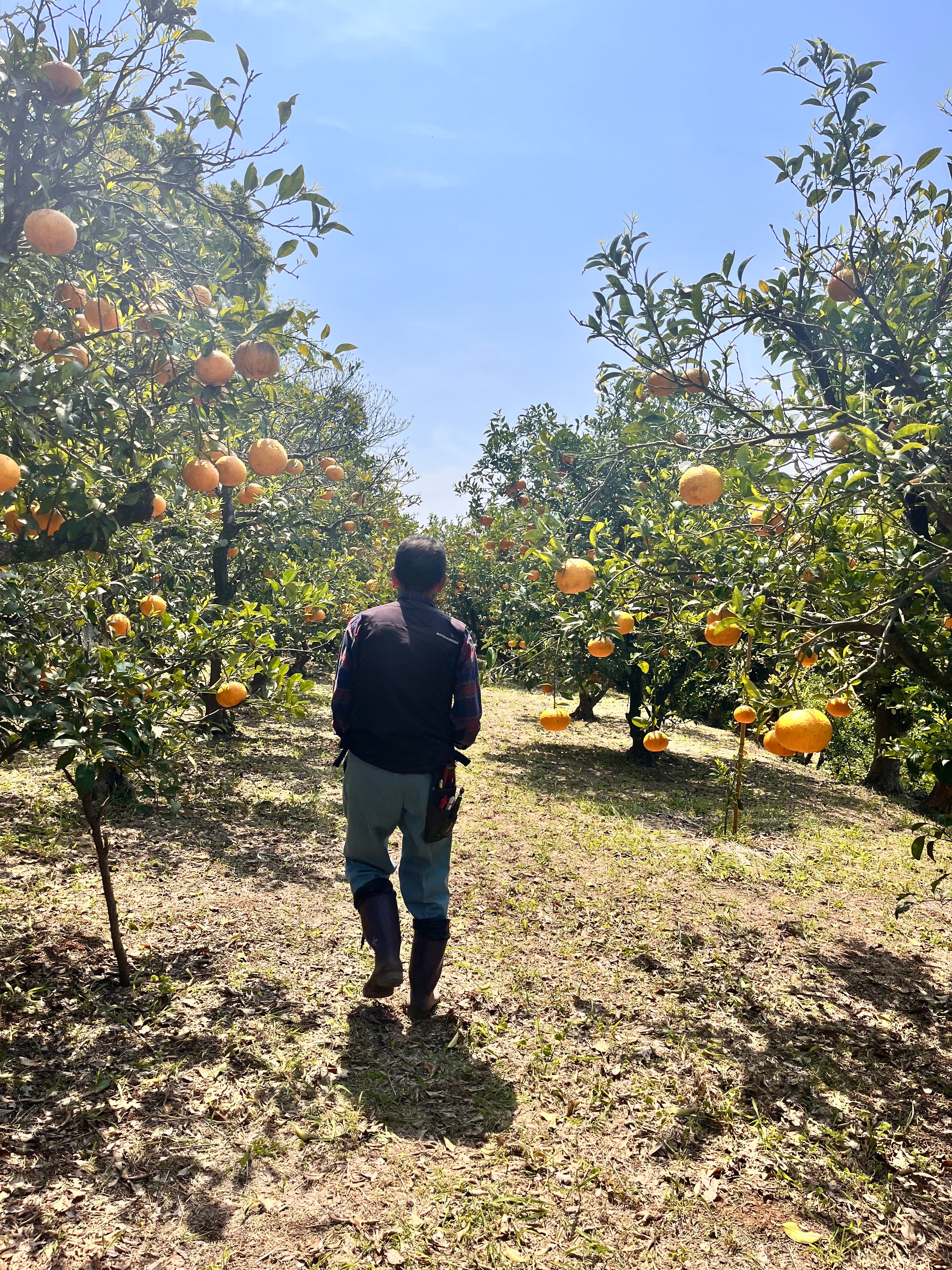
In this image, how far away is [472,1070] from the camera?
2658mm

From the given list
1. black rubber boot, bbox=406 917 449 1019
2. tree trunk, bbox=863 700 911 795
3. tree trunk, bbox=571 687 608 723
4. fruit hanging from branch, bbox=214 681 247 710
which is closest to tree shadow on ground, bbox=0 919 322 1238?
black rubber boot, bbox=406 917 449 1019

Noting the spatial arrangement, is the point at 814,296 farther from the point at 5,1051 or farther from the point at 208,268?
the point at 5,1051

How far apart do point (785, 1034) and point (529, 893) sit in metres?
1.69

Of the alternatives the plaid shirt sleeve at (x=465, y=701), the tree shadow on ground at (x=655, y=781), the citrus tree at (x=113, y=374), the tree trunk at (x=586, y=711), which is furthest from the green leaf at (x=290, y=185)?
the tree trunk at (x=586, y=711)

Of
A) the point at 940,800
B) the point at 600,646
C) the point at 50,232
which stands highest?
the point at 50,232

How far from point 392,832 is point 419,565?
3.35 feet

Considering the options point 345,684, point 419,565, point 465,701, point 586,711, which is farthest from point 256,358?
point 586,711

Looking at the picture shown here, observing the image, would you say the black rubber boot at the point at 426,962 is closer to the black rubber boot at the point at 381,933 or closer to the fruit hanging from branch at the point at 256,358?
the black rubber boot at the point at 381,933

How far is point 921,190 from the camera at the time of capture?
3.20m

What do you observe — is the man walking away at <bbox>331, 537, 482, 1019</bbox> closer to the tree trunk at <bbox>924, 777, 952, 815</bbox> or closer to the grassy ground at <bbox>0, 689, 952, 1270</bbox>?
the grassy ground at <bbox>0, 689, 952, 1270</bbox>

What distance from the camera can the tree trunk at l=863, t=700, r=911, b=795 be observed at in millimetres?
9305

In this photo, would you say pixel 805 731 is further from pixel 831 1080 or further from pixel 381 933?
pixel 381 933

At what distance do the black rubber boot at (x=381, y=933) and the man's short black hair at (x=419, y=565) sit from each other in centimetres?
114

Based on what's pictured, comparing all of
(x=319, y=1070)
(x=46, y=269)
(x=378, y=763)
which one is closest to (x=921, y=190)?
(x=378, y=763)
